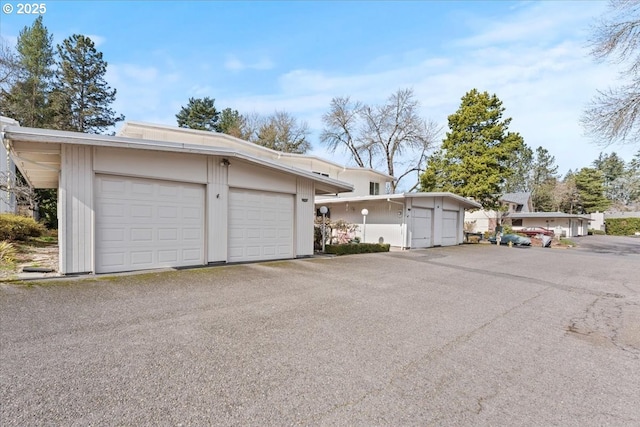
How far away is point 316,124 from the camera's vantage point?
33.9 m

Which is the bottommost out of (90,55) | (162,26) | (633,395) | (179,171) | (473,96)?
(633,395)

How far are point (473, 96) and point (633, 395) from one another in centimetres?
2446

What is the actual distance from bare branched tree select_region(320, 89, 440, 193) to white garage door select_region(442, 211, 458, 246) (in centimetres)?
1135

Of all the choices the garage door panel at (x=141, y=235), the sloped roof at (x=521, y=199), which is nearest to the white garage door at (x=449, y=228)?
the garage door panel at (x=141, y=235)

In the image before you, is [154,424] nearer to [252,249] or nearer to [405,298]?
[405,298]

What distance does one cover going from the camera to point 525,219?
3616cm

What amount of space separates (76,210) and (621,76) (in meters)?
17.9

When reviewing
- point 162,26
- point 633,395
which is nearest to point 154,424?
point 633,395

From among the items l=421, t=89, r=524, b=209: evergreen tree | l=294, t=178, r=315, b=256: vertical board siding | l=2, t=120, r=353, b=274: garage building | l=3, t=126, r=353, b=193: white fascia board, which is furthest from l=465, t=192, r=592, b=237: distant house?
l=3, t=126, r=353, b=193: white fascia board

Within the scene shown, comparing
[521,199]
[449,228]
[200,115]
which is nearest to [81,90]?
[200,115]

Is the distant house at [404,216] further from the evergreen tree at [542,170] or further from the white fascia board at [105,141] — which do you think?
the evergreen tree at [542,170]

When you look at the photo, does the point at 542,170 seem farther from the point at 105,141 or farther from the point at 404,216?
the point at 105,141

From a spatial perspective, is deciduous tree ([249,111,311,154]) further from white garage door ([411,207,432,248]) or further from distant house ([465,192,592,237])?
distant house ([465,192,592,237])

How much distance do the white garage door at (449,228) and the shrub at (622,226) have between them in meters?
36.9
